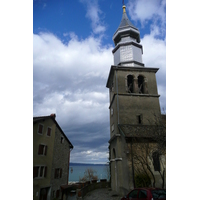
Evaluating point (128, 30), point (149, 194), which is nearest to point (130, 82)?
point (128, 30)

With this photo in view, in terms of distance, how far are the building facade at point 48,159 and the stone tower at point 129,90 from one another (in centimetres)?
982

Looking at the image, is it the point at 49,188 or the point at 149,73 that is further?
the point at 149,73

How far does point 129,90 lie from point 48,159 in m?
13.5

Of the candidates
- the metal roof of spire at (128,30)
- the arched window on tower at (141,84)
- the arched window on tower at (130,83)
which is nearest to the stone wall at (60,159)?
the arched window on tower at (130,83)

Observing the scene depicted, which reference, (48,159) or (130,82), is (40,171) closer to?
(48,159)

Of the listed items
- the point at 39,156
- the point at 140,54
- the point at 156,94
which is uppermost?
the point at 140,54

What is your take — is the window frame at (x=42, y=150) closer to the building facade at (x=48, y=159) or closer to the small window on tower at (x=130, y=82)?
the building facade at (x=48, y=159)

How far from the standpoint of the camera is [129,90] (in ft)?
49.0

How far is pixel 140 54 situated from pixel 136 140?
9.58 m

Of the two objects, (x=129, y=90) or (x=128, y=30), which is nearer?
(x=129, y=90)
